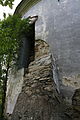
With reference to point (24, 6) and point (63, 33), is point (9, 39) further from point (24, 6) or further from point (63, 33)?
point (63, 33)

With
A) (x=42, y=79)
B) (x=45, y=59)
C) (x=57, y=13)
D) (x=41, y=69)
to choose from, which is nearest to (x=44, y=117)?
(x=42, y=79)

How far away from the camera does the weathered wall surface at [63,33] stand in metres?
6.16

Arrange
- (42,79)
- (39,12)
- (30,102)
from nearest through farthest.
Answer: (30,102) < (42,79) < (39,12)

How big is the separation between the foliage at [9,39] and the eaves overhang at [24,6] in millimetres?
900

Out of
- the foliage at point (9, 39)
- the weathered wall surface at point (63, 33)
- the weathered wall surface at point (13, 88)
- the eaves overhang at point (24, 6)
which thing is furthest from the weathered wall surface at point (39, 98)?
the eaves overhang at point (24, 6)

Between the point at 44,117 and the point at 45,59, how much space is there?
211 cm

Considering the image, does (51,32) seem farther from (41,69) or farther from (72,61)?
(41,69)

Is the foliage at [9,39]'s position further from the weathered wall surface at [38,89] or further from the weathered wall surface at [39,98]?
the weathered wall surface at [39,98]

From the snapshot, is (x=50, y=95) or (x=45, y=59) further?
(x=45, y=59)

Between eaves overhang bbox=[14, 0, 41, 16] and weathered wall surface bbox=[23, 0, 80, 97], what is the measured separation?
2.74 ft

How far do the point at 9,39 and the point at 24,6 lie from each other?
81.2 inches

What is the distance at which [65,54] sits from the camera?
21.1ft

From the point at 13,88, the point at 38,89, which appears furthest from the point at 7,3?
the point at 13,88

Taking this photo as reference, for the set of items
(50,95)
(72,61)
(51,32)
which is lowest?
(50,95)
